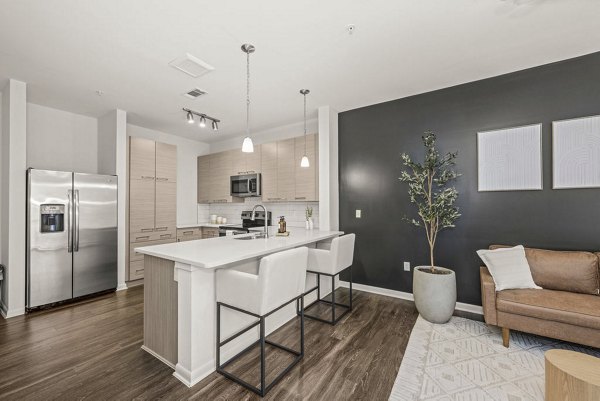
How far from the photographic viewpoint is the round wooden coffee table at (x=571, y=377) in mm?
1300

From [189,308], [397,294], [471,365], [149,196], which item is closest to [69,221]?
[149,196]

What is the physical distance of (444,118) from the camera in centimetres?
325

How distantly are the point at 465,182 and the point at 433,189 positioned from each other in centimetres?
35

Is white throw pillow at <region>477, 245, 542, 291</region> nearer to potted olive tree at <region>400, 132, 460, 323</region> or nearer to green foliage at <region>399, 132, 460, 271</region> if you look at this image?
potted olive tree at <region>400, 132, 460, 323</region>

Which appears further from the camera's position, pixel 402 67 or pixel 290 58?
pixel 402 67

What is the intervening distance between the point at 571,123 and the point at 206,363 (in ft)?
13.1

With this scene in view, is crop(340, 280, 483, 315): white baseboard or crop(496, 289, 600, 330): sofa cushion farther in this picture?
crop(340, 280, 483, 315): white baseboard

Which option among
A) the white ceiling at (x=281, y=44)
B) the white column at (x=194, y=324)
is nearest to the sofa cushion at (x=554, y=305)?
the white ceiling at (x=281, y=44)

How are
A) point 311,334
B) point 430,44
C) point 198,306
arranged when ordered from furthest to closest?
point 311,334
point 430,44
point 198,306

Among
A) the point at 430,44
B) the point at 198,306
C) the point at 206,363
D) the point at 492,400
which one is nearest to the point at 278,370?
the point at 206,363

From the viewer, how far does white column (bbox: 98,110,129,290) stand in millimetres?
3857

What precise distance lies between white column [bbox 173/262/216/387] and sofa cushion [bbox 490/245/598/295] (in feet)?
9.88

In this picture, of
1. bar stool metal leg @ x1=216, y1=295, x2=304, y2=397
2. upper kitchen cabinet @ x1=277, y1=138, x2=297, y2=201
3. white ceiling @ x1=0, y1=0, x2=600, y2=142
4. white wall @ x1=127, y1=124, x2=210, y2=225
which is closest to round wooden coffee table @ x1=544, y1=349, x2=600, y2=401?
bar stool metal leg @ x1=216, y1=295, x2=304, y2=397

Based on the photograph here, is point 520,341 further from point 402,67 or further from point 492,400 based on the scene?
point 402,67
